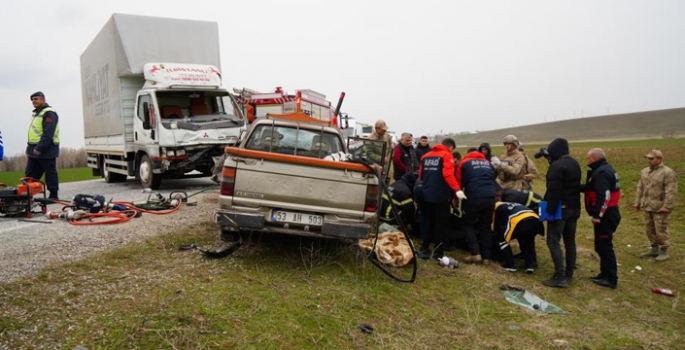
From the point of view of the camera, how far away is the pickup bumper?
4574 mm

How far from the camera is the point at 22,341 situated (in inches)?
117

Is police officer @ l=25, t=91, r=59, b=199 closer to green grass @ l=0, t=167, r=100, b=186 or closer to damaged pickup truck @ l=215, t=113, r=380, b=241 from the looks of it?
damaged pickup truck @ l=215, t=113, r=380, b=241

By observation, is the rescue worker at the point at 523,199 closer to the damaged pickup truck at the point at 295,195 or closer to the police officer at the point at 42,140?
the damaged pickup truck at the point at 295,195

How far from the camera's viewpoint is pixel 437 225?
247 inches

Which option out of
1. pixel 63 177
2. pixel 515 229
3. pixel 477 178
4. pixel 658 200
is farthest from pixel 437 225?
pixel 63 177

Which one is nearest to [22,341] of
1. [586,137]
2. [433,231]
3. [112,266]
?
[112,266]

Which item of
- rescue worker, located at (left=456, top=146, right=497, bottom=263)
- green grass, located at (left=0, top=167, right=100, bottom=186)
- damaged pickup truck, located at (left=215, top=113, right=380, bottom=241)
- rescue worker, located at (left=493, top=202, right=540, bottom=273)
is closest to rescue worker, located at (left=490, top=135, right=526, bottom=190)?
rescue worker, located at (left=493, top=202, right=540, bottom=273)

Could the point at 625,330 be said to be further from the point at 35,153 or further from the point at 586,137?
the point at 586,137

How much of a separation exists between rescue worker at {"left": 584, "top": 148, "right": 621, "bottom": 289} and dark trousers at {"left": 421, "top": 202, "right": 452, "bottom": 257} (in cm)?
185

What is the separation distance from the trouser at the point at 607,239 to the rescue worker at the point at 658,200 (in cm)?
217

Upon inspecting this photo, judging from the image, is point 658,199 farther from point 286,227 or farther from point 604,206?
point 286,227

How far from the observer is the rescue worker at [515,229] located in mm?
5969

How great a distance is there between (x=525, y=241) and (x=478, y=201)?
3.30 feet

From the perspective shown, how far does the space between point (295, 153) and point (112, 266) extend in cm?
242
